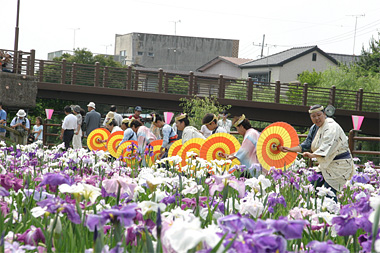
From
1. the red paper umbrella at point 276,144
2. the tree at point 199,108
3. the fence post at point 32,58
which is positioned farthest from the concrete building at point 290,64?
the red paper umbrella at point 276,144

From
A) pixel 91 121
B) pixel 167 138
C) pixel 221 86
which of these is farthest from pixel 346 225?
pixel 221 86

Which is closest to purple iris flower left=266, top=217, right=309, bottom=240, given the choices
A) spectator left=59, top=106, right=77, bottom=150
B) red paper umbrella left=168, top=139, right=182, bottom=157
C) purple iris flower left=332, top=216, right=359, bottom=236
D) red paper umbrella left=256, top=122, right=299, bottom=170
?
purple iris flower left=332, top=216, right=359, bottom=236

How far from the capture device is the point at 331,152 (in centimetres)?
574

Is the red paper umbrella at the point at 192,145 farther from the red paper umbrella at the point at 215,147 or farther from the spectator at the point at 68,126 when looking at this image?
the spectator at the point at 68,126

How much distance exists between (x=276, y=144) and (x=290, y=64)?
148 ft

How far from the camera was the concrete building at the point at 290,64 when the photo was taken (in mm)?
49875

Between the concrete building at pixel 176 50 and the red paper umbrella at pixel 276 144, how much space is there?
58.0 metres

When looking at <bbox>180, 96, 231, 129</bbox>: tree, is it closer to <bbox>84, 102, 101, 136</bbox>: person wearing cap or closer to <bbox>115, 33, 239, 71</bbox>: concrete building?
<bbox>84, 102, 101, 136</bbox>: person wearing cap

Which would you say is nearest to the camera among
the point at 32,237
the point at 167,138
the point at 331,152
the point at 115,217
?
the point at 115,217

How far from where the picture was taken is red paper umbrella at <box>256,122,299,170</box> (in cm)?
627

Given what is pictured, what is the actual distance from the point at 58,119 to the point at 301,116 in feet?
39.2

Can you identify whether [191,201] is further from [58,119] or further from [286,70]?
[286,70]

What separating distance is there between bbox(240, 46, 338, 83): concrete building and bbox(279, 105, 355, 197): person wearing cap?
44.1 meters

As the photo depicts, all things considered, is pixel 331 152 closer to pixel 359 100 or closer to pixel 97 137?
pixel 97 137
